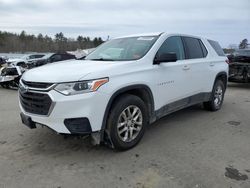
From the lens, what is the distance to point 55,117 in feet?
12.3

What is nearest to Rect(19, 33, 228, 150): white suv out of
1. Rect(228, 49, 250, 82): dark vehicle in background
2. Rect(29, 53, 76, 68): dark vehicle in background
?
Rect(228, 49, 250, 82): dark vehicle in background

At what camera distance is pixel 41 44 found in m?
59.8

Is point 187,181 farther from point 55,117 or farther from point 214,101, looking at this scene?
point 214,101

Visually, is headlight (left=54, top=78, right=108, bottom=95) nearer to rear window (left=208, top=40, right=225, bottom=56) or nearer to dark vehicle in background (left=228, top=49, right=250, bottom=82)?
rear window (left=208, top=40, right=225, bottom=56)

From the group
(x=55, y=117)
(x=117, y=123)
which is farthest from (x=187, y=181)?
(x=55, y=117)

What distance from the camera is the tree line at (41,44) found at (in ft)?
186

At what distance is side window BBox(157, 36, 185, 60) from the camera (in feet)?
16.5

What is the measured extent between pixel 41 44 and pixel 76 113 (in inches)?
2344

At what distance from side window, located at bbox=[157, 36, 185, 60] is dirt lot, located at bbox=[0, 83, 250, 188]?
1430 millimetres

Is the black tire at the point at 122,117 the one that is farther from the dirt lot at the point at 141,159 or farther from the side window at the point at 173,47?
the side window at the point at 173,47

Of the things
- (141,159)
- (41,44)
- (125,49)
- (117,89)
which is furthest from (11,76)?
(41,44)

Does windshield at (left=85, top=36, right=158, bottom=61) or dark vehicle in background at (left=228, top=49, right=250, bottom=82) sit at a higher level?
windshield at (left=85, top=36, right=158, bottom=61)

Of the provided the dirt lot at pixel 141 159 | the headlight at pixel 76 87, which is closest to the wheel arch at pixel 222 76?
the dirt lot at pixel 141 159

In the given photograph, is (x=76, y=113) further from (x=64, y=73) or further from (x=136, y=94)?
(x=136, y=94)
